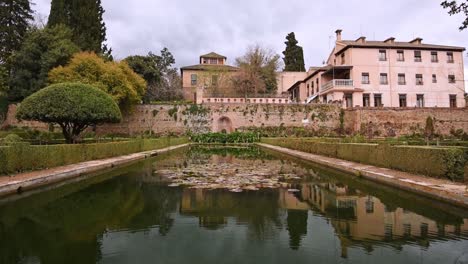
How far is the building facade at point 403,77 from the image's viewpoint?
35.9m

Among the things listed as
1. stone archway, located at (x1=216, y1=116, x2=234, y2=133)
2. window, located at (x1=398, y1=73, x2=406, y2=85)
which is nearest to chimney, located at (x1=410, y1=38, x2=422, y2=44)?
window, located at (x1=398, y1=73, x2=406, y2=85)

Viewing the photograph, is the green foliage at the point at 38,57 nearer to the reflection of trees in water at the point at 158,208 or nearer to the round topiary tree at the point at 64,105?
the round topiary tree at the point at 64,105

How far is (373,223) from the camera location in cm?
488

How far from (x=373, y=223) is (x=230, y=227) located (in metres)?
2.22

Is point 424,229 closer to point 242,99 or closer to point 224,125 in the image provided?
point 224,125

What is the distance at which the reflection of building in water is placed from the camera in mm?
4186

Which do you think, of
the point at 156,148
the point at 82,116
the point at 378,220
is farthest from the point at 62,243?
the point at 156,148

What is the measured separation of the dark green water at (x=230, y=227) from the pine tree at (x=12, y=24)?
34261 millimetres

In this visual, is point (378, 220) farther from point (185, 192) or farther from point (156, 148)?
point (156, 148)

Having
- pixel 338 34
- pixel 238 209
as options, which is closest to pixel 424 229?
pixel 238 209

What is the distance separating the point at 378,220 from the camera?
16.5ft

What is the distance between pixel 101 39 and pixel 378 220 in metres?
41.6

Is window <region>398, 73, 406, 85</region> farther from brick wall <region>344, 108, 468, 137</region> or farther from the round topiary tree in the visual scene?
the round topiary tree

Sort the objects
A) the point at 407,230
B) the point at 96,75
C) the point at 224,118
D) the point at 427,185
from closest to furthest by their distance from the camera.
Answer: the point at 407,230, the point at 427,185, the point at 96,75, the point at 224,118
